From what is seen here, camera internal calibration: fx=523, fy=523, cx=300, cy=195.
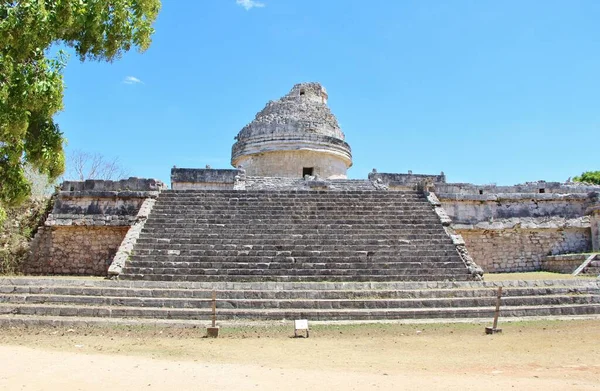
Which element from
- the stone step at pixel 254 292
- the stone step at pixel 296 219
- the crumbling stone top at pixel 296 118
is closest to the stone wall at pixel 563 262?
the stone step at pixel 296 219

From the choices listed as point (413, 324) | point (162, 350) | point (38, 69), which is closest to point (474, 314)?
point (413, 324)

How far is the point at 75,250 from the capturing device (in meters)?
14.3

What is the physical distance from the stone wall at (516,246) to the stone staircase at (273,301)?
4022 mm

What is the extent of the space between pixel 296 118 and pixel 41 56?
1582 cm

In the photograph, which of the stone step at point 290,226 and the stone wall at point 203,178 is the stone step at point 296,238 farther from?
the stone wall at point 203,178

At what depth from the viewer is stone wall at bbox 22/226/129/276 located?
14.1m

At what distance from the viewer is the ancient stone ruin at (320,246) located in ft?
32.3

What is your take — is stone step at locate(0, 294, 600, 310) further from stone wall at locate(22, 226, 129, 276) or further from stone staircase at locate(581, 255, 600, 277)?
stone wall at locate(22, 226, 129, 276)

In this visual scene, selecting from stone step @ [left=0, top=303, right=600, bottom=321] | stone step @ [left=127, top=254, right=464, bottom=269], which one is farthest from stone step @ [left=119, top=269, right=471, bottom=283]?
stone step @ [left=0, top=303, right=600, bottom=321]

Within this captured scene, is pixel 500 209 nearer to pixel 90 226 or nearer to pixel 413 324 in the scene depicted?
pixel 413 324

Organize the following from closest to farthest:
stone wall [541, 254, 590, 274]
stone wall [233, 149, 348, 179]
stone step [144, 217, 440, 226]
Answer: stone wall [541, 254, 590, 274] < stone step [144, 217, 440, 226] < stone wall [233, 149, 348, 179]

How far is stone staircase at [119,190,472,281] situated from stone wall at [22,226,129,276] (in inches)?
55.2

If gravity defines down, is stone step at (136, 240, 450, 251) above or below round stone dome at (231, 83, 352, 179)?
below

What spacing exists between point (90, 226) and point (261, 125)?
10365 millimetres
